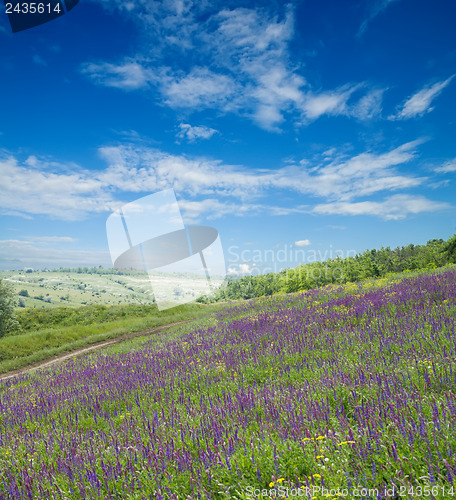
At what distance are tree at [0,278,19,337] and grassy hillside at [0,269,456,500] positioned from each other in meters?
22.7

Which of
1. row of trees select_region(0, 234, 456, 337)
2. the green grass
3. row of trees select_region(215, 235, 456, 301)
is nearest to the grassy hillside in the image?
the green grass

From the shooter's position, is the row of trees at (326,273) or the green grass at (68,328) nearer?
the green grass at (68,328)

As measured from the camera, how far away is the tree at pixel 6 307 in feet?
84.0

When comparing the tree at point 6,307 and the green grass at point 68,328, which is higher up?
the tree at point 6,307

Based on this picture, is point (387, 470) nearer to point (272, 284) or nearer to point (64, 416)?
Answer: point (64, 416)

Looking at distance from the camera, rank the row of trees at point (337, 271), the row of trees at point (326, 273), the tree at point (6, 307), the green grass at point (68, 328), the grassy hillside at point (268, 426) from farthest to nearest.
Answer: the row of trees at point (337, 271), the row of trees at point (326, 273), the tree at point (6, 307), the green grass at point (68, 328), the grassy hillside at point (268, 426)

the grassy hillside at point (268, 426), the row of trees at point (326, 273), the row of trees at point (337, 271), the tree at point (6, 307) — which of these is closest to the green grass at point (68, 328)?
the tree at point (6, 307)

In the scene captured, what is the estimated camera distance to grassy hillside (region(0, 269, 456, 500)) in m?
2.56

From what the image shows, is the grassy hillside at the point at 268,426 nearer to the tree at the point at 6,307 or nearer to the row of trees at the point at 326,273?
the tree at the point at 6,307

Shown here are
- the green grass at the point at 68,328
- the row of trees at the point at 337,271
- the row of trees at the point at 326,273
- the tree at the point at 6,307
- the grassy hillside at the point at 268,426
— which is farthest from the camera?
the row of trees at the point at 337,271

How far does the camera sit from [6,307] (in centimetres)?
2591

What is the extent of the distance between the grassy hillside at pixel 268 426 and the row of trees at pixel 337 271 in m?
36.8

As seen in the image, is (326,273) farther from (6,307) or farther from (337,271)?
(6,307)

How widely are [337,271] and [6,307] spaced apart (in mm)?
44295
